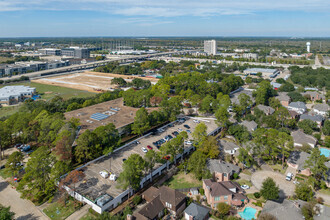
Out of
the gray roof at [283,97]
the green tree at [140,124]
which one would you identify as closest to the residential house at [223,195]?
the green tree at [140,124]

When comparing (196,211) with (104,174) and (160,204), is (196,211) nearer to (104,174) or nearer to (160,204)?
(160,204)

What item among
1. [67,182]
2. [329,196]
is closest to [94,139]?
[67,182]

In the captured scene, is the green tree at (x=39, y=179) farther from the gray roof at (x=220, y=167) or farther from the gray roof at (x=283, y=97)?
the gray roof at (x=283, y=97)

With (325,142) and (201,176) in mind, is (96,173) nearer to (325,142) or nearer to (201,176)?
(201,176)

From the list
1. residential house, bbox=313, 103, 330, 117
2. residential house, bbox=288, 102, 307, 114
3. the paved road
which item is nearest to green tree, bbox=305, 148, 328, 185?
residential house, bbox=288, 102, 307, 114

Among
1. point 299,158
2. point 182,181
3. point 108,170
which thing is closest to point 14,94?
point 108,170
